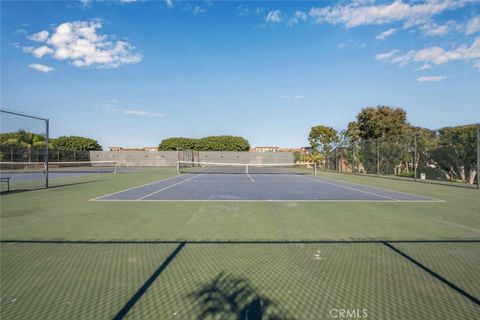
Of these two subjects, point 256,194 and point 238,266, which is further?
point 256,194

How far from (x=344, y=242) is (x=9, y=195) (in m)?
13.5

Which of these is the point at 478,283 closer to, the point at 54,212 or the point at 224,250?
the point at 224,250

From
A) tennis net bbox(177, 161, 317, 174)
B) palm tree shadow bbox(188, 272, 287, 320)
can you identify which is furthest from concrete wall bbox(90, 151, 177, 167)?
palm tree shadow bbox(188, 272, 287, 320)

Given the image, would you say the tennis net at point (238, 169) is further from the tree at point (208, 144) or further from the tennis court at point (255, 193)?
the tree at point (208, 144)

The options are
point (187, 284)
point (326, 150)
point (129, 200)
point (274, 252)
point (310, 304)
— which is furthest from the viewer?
point (326, 150)

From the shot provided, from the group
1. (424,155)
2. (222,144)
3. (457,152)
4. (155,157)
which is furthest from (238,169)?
(222,144)

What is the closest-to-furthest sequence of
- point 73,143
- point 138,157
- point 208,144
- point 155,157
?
point 155,157
point 138,157
point 73,143
point 208,144

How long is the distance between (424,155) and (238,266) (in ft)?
76.1

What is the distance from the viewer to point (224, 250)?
507 centimetres

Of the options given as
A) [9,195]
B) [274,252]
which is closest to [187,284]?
[274,252]

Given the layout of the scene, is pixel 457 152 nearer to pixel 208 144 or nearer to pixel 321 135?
pixel 321 135

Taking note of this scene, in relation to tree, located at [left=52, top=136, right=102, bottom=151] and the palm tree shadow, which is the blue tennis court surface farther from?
tree, located at [left=52, top=136, right=102, bottom=151]

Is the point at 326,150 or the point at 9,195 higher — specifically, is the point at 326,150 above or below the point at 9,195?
above

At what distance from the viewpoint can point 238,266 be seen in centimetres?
438
